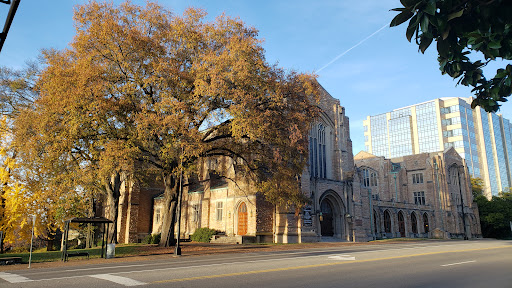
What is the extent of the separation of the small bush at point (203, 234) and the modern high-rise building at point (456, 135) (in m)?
106

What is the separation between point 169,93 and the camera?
67.1 feet

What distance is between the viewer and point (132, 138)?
2039 cm

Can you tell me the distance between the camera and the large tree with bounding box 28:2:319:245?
19.3 m

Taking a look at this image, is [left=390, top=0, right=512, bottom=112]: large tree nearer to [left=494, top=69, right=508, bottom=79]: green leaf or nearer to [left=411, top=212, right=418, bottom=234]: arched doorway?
[left=494, top=69, right=508, bottom=79]: green leaf

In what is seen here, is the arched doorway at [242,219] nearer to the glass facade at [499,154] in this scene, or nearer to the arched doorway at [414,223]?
the arched doorway at [414,223]

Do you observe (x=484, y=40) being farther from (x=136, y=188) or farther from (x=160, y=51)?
(x=136, y=188)

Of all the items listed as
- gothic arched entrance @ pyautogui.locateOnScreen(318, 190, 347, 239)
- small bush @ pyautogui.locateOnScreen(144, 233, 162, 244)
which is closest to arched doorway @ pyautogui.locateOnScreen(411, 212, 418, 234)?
gothic arched entrance @ pyautogui.locateOnScreen(318, 190, 347, 239)

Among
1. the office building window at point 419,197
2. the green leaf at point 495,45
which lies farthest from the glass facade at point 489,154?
the green leaf at point 495,45

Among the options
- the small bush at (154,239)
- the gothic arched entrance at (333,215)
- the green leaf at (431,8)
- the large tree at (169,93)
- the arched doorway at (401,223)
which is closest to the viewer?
the green leaf at (431,8)

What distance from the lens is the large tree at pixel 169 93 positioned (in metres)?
19.3

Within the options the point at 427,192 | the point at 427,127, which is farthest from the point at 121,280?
the point at 427,127

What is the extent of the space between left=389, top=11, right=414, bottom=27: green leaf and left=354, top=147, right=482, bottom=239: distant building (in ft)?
176

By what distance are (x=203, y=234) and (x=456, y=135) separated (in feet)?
365

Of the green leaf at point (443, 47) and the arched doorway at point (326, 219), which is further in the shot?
the arched doorway at point (326, 219)
